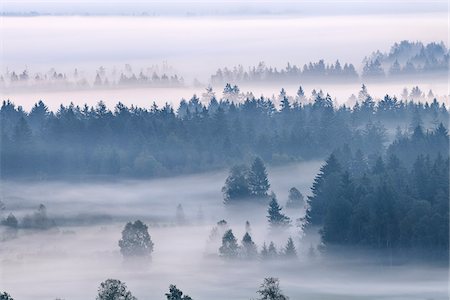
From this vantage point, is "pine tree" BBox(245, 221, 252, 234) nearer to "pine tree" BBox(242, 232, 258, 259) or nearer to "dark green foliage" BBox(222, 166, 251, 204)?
"pine tree" BBox(242, 232, 258, 259)

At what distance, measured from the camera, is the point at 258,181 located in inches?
6781

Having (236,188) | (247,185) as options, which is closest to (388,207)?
(247,185)

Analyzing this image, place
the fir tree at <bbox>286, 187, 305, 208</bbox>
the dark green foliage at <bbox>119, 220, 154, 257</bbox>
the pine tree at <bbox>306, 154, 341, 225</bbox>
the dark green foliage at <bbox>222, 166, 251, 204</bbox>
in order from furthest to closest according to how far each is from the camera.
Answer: the dark green foliage at <bbox>222, 166, 251, 204</bbox>, the fir tree at <bbox>286, 187, 305, 208</bbox>, the pine tree at <bbox>306, 154, 341, 225</bbox>, the dark green foliage at <bbox>119, 220, 154, 257</bbox>

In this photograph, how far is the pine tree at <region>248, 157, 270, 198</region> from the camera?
170250mm

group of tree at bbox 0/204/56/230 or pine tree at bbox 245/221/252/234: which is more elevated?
group of tree at bbox 0/204/56/230

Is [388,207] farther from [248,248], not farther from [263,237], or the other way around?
[263,237]

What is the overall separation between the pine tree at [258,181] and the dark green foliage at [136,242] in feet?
95.0

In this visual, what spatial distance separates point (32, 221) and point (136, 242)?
30.3 metres

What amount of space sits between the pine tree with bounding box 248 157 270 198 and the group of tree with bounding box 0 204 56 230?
58.7 feet

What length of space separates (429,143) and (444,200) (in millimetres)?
49214

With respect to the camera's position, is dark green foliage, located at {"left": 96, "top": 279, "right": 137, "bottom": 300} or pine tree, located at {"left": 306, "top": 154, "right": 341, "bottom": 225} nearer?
dark green foliage, located at {"left": 96, "top": 279, "right": 137, "bottom": 300}

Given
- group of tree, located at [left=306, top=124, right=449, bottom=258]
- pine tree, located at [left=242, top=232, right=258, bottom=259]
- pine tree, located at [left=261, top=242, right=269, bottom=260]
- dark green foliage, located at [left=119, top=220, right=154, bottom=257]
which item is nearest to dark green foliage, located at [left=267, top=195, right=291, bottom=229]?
group of tree, located at [left=306, top=124, right=449, bottom=258]

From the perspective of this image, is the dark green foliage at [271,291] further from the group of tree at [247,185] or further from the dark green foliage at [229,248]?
the group of tree at [247,185]

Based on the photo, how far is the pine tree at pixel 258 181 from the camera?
170 meters
